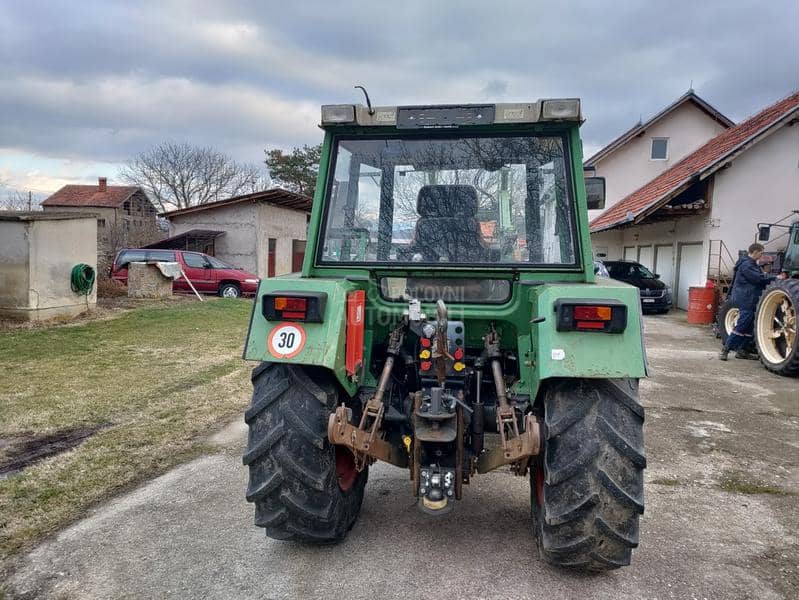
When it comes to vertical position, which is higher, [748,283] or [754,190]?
Answer: [754,190]

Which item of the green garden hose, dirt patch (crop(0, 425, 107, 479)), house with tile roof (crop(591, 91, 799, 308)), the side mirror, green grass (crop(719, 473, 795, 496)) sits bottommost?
dirt patch (crop(0, 425, 107, 479))

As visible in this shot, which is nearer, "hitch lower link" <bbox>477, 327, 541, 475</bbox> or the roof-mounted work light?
"hitch lower link" <bbox>477, 327, 541, 475</bbox>

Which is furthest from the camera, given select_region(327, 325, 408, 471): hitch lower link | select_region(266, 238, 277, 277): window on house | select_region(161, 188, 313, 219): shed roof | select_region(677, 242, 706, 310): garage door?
select_region(266, 238, 277, 277): window on house

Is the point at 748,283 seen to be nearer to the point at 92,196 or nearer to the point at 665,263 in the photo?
the point at 665,263

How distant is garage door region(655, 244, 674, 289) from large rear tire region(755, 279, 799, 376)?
9.71 m

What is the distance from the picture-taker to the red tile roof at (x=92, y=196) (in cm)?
4191

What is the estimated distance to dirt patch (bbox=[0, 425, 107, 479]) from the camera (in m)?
4.29

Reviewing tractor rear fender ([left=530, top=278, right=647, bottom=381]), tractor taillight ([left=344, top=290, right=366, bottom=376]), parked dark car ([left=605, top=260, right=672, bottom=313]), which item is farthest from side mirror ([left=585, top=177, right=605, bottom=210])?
parked dark car ([left=605, top=260, right=672, bottom=313])

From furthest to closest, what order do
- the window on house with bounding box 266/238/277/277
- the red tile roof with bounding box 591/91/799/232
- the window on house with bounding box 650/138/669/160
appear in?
1. the window on house with bounding box 266/238/277/277
2. the window on house with bounding box 650/138/669/160
3. the red tile roof with bounding box 591/91/799/232

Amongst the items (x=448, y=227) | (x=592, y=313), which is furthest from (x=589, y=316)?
(x=448, y=227)

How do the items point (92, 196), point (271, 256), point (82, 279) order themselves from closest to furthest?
1. point (82, 279)
2. point (271, 256)
3. point (92, 196)

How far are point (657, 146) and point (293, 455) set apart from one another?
77.7 feet

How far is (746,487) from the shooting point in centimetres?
415

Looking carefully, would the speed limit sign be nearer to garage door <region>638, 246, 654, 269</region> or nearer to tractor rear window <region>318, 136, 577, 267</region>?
tractor rear window <region>318, 136, 577, 267</region>
